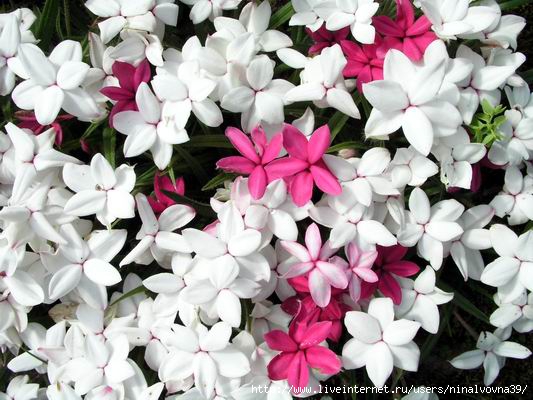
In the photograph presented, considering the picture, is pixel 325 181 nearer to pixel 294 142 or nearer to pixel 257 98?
pixel 294 142

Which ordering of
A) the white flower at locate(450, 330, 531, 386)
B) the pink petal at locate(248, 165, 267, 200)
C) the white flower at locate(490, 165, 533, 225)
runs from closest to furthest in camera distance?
the pink petal at locate(248, 165, 267, 200), the white flower at locate(490, 165, 533, 225), the white flower at locate(450, 330, 531, 386)

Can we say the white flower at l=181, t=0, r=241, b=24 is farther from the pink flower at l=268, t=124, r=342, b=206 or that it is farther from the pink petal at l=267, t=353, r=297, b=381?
the pink petal at l=267, t=353, r=297, b=381

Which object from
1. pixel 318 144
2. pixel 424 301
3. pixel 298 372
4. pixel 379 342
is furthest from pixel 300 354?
pixel 318 144

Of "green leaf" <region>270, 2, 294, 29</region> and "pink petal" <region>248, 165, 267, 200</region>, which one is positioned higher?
"green leaf" <region>270, 2, 294, 29</region>

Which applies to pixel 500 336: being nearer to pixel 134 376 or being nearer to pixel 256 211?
pixel 256 211

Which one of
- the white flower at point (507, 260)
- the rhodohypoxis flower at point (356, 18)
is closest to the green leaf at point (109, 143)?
the rhodohypoxis flower at point (356, 18)

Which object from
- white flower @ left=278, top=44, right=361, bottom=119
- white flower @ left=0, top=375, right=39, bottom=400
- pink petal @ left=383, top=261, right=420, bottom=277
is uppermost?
white flower @ left=278, top=44, right=361, bottom=119

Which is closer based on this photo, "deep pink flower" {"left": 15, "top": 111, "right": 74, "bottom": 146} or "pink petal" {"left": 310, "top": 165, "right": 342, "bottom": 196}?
"pink petal" {"left": 310, "top": 165, "right": 342, "bottom": 196}

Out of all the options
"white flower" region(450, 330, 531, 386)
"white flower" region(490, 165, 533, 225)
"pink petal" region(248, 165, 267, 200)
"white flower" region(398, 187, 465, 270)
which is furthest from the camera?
"white flower" region(450, 330, 531, 386)

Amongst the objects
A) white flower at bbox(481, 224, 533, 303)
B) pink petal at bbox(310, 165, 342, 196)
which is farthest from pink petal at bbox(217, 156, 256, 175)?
white flower at bbox(481, 224, 533, 303)
